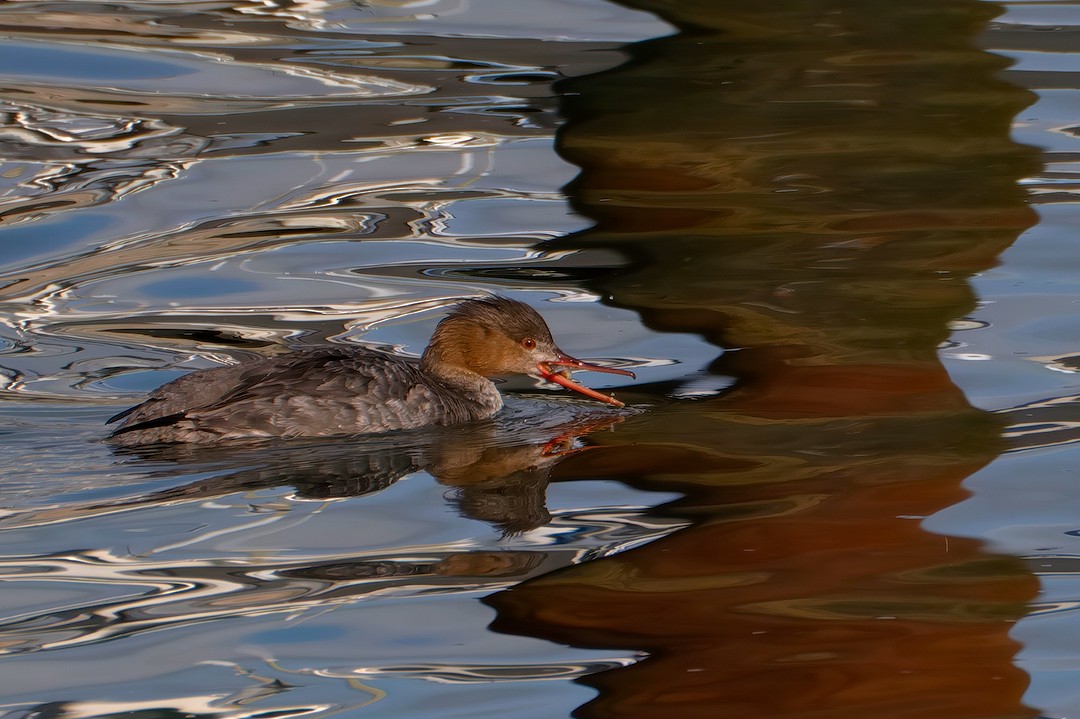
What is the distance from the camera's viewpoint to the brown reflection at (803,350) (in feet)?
15.6

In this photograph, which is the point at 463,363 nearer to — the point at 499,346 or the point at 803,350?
the point at 499,346

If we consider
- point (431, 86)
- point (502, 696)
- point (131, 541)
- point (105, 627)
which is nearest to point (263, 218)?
point (431, 86)

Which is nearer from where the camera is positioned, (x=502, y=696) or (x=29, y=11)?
(x=502, y=696)

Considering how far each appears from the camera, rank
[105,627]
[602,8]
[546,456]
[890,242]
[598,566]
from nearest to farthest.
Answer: [105,627] → [598,566] → [546,456] → [890,242] → [602,8]

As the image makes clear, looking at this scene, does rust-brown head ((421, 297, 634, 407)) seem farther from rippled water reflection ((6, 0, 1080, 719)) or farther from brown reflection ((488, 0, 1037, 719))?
brown reflection ((488, 0, 1037, 719))

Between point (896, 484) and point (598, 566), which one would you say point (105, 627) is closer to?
point (598, 566)

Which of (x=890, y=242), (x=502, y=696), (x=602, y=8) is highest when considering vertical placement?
(x=602, y=8)

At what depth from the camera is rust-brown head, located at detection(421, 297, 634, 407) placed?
24.5ft

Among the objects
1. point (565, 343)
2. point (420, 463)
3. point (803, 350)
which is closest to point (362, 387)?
point (420, 463)

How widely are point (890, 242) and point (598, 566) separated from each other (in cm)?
442

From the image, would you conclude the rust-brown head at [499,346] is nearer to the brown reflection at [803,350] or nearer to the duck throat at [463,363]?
the duck throat at [463,363]

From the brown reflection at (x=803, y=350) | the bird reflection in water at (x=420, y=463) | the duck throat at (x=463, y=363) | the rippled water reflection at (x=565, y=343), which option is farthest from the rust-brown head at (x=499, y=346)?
the brown reflection at (x=803, y=350)

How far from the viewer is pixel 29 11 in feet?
48.0

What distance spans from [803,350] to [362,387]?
2112 mm
